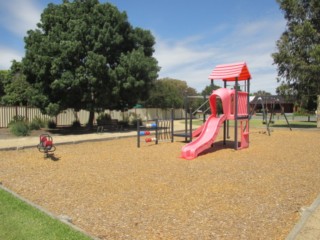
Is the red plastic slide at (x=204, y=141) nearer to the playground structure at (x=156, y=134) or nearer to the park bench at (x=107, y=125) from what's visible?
the playground structure at (x=156, y=134)

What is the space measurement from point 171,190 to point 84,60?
15616 mm

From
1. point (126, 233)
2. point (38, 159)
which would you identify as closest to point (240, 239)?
point (126, 233)

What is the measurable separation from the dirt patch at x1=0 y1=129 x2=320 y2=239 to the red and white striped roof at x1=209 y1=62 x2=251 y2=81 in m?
3.35

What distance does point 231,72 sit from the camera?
14141mm

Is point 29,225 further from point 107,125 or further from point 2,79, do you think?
point 2,79

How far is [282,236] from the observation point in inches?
187

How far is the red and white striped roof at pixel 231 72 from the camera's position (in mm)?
13984

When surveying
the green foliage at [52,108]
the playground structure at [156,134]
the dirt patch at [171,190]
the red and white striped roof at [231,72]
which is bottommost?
the dirt patch at [171,190]

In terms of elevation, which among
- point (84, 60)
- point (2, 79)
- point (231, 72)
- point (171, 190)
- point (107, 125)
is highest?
point (2, 79)

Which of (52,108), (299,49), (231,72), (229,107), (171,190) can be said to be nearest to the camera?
(171,190)

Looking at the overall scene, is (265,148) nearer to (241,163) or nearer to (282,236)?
(241,163)

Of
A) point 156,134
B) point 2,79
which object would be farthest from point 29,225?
point 2,79

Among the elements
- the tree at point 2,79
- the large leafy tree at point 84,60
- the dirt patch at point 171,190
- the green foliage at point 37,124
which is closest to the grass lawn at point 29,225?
the dirt patch at point 171,190

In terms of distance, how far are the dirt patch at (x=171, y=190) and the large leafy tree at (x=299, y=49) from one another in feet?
48.2
